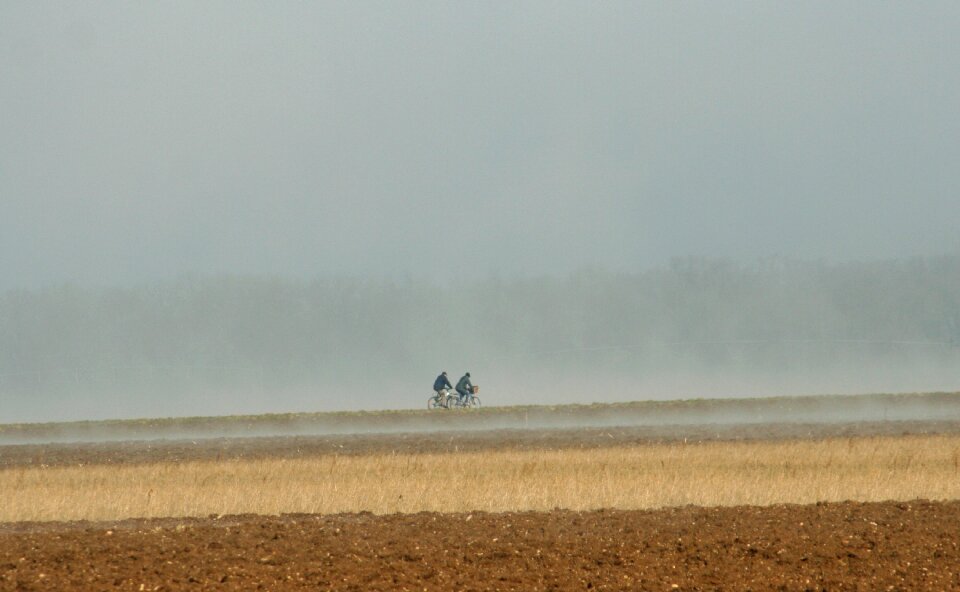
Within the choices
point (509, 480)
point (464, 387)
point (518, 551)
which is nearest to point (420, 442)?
point (509, 480)

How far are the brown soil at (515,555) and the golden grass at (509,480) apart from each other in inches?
144

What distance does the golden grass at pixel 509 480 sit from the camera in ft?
66.8

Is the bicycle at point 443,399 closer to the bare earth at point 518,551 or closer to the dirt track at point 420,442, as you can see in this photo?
the dirt track at point 420,442

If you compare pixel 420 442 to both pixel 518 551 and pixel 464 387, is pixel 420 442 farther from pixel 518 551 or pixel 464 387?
pixel 518 551

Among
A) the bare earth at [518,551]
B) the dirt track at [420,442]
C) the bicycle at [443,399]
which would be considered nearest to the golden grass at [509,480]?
the bare earth at [518,551]

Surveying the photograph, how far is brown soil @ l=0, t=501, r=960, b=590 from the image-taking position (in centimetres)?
1291

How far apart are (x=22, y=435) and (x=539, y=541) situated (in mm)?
35908

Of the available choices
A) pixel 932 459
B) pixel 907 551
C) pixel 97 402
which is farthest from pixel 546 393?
pixel 907 551

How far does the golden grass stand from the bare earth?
238 cm

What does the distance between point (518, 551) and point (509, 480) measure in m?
9.39

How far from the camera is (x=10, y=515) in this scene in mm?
19953

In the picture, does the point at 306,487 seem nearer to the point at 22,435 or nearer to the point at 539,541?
the point at 539,541

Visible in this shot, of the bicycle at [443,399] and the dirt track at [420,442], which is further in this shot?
the bicycle at [443,399]

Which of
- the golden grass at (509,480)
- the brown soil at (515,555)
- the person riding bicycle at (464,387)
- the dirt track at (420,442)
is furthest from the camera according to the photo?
the person riding bicycle at (464,387)
